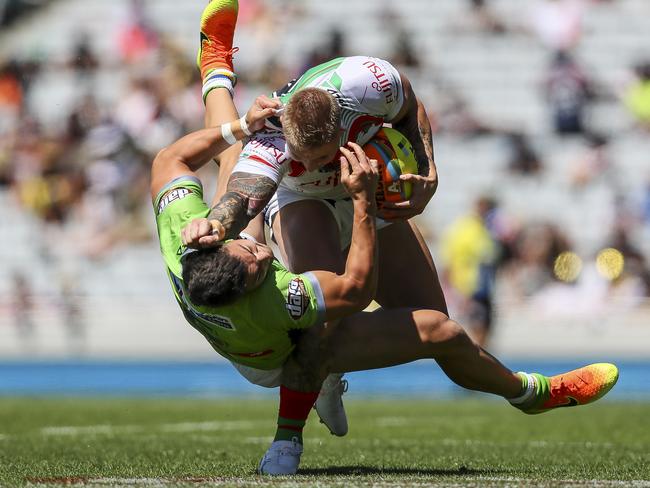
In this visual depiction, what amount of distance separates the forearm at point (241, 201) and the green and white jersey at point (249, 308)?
9 centimetres

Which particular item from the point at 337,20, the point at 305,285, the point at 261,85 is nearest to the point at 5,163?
the point at 261,85

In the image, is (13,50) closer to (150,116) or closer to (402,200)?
(150,116)

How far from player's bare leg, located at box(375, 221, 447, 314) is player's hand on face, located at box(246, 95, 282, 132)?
3.26 ft

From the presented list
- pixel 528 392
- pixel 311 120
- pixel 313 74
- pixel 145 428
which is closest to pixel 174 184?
pixel 311 120

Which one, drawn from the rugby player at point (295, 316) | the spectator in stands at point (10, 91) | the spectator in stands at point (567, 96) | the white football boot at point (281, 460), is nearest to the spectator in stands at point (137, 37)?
the spectator in stands at point (10, 91)

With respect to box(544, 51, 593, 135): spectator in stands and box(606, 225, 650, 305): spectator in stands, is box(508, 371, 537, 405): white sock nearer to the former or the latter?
box(606, 225, 650, 305): spectator in stands

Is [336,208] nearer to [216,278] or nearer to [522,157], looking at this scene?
[216,278]

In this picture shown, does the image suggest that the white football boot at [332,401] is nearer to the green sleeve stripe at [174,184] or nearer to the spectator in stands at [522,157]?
the green sleeve stripe at [174,184]

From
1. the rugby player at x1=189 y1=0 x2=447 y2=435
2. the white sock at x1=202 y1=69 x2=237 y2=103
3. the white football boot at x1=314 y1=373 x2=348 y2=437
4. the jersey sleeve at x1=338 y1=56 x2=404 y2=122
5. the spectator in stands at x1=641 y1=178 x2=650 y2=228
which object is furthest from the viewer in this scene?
the spectator in stands at x1=641 y1=178 x2=650 y2=228

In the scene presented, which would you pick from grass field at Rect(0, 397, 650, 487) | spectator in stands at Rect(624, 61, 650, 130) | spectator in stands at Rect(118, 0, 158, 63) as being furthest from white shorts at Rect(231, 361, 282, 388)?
spectator in stands at Rect(118, 0, 158, 63)

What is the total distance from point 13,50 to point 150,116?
3.56 meters

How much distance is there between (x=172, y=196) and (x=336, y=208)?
1.11 meters

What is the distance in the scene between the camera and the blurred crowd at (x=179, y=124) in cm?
1839

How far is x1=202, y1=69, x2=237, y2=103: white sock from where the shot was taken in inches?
263
